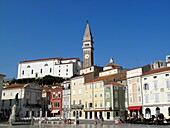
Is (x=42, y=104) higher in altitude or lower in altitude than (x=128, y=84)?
lower

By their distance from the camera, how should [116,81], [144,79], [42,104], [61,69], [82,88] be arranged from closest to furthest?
[144,79]
[116,81]
[82,88]
[42,104]
[61,69]

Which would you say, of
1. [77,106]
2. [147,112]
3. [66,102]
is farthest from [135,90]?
[66,102]

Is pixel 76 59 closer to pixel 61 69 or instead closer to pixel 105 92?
pixel 61 69

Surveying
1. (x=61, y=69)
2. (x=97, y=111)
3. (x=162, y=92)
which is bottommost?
(x=97, y=111)

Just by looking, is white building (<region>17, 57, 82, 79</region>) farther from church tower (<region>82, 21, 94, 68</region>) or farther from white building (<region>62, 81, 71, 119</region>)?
white building (<region>62, 81, 71, 119</region>)

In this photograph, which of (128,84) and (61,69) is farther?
(61,69)

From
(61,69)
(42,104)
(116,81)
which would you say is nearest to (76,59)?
(61,69)

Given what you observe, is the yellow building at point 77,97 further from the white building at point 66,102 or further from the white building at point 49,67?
the white building at point 49,67

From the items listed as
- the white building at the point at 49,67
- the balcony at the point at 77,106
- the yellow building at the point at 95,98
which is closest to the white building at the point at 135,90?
the yellow building at the point at 95,98

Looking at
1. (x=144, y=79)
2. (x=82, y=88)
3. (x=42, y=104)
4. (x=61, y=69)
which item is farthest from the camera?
Result: (x=61, y=69)

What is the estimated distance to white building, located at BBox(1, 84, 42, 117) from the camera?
64706mm

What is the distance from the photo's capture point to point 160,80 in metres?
48.7

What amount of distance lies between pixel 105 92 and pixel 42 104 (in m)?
24.3

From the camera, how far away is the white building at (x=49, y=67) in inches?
4970
